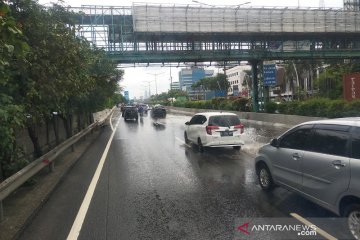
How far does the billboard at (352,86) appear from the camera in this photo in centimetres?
2658

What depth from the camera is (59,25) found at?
11891 millimetres


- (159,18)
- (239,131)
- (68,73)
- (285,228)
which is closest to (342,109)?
(239,131)

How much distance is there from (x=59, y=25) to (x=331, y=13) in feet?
125

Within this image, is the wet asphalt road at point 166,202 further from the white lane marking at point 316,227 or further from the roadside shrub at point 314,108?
the roadside shrub at point 314,108

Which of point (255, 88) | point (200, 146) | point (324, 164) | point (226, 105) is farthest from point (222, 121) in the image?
point (226, 105)

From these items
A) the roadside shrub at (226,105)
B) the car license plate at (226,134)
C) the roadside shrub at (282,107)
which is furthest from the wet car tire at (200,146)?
the roadside shrub at (226,105)

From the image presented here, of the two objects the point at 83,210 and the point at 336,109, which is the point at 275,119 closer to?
the point at 336,109

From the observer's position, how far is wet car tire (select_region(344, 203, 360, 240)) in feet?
16.7

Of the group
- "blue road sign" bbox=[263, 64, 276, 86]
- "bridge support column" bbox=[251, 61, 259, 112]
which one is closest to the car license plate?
"blue road sign" bbox=[263, 64, 276, 86]

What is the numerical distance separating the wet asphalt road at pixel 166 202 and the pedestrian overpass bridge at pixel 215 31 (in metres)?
26.0

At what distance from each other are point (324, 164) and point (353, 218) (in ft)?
3.14

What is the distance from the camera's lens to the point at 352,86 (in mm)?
27109

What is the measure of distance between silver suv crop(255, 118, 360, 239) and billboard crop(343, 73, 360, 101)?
21708mm

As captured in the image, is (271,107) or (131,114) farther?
(131,114)
